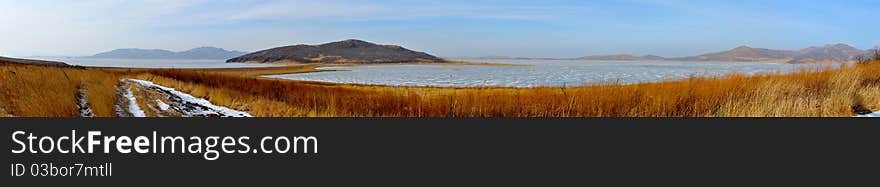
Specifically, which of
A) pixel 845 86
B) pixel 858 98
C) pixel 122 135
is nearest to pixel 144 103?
pixel 122 135

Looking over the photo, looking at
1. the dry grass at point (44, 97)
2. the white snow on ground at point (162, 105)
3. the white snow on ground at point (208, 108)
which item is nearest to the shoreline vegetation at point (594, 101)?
the dry grass at point (44, 97)

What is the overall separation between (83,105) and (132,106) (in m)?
0.73

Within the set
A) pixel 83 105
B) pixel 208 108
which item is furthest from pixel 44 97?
pixel 208 108

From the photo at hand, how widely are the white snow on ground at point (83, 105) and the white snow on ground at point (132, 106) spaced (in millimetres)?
472

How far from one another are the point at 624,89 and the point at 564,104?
1717 millimetres

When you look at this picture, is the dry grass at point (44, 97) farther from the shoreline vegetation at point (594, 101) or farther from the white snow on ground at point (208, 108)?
the white snow on ground at point (208, 108)

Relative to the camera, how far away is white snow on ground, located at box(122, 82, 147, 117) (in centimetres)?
696

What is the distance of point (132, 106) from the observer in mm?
7766

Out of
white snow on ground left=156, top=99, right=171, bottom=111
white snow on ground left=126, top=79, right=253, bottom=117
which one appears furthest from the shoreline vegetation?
white snow on ground left=156, top=99, right=171, bottom=111

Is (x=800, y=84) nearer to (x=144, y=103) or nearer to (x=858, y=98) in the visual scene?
(x=858, y=98)

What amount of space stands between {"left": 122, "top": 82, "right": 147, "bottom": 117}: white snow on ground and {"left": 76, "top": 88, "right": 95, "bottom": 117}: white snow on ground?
0.47 meters

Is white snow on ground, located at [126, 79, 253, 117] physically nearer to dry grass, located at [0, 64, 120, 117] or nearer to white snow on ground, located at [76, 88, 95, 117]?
dry grass, located at [0, 64, 120, 117]

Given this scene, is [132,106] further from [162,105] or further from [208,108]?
[208,108]

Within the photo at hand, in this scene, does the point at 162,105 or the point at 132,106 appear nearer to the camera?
the point at 132,106
